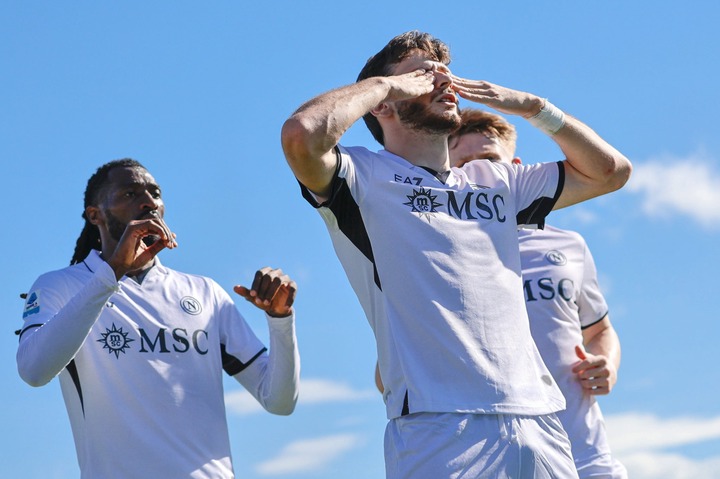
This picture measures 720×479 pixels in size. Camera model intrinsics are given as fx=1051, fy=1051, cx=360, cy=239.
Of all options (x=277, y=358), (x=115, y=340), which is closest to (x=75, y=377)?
(x=115, y=340)

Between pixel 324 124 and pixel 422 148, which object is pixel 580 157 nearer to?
pixel 422 148

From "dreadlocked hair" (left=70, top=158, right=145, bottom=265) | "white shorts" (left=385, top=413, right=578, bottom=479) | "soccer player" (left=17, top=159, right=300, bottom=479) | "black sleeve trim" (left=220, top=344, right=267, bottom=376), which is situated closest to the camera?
"white shorts" (left=385, top=413, right=578, bottom=479)

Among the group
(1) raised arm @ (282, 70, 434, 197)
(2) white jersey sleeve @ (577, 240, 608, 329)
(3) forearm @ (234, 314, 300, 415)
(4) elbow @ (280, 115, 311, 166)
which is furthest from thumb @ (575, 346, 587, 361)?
(4) elbow @ (280, 115, 311, 166)

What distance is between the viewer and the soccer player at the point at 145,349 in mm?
5934

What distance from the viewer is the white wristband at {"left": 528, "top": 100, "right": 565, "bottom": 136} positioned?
18.1 ft

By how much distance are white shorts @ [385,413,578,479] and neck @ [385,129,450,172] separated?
1353 mm

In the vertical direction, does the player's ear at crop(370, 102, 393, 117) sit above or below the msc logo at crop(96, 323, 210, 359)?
above

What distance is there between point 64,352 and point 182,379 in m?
0.75

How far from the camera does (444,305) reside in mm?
4773

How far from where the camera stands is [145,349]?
626 centimetres

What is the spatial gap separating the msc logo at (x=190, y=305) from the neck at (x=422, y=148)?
6.26ft

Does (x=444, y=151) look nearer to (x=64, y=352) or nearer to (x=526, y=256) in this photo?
(x=526, y=256)

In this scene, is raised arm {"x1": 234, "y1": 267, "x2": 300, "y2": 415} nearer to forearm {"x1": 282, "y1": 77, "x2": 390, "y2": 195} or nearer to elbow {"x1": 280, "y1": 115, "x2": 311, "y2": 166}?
forearm {"x1": 282, "y1": 77, "x2": 390, "y2": 195}

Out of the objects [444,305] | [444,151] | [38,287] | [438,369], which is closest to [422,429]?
[438,369]
